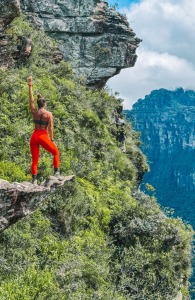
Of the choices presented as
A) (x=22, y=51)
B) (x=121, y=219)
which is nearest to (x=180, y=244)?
(x=121, y=219)

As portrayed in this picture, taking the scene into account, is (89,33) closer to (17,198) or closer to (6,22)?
(6,22)

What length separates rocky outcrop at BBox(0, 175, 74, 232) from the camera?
1089cm

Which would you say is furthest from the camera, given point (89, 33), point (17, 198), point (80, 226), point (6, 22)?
point (89, 33)

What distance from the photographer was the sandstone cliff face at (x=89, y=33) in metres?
38.4

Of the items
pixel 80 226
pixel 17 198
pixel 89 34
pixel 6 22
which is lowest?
pixel 80 226

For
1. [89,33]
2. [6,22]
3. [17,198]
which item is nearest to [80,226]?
[17,198]

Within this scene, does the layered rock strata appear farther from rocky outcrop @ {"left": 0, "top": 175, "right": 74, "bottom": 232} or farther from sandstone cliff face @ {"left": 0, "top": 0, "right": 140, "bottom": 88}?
rocky outcrop @ {"left": 0, "top": 175, "right": 74, "bottom": 232}

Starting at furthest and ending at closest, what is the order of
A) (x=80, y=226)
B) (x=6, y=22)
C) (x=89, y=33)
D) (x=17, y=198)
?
(x=89, y=33)
(x=6, y=22)
(x=80, y=226)
(x=17, y=198)

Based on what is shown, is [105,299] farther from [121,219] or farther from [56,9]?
[56,9]

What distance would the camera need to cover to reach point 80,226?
18359 mm

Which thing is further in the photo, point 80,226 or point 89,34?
point 89,34

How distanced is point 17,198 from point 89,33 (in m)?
30.4

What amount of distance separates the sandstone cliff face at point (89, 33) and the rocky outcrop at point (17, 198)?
27321 millimetres

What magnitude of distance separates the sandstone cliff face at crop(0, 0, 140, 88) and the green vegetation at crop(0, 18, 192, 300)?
375 inches
